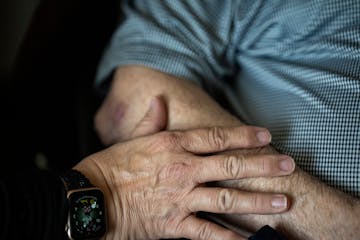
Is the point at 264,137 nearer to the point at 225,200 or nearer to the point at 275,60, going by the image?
the point at 225,200

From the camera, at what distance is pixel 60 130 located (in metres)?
1.27

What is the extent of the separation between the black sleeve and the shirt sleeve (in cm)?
39

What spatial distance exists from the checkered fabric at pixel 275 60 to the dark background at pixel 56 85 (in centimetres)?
12

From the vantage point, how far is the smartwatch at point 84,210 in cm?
85

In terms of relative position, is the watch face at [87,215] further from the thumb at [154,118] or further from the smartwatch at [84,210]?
the thumb at [154,118]

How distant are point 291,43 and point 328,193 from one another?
388 mm

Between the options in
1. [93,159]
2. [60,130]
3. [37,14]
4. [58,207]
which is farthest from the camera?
[60,130]

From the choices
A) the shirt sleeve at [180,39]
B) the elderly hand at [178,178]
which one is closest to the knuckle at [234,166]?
the elderly hand at [178,178]

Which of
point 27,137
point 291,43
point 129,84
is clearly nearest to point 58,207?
point 129,84

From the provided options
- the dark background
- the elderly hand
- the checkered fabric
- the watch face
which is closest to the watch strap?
the elderly hand

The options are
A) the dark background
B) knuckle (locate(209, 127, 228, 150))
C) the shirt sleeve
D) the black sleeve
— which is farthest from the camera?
the dark background

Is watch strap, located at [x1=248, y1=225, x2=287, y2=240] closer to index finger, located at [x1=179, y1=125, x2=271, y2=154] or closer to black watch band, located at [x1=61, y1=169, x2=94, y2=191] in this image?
index finger, located at [x1=179, y1=125, x2=271, y2=154]

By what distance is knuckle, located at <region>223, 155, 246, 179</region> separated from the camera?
0.89 m

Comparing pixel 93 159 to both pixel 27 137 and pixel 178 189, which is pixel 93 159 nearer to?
pixel 178 189
